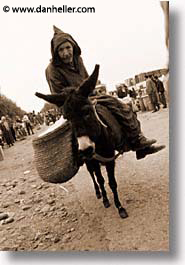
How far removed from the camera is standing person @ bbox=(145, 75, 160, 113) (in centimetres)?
125

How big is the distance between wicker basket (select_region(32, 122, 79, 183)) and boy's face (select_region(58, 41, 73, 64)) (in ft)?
0.70

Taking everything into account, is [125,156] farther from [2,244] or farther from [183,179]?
[2,244]

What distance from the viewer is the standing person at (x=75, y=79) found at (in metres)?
1.19

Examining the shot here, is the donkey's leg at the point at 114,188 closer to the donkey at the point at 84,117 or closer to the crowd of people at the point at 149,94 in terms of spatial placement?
the donkey at the point at 84,117

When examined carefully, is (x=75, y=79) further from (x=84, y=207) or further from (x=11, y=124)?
(x=84, y=207)

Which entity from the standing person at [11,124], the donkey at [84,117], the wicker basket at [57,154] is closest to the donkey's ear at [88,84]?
the donkey at [84,117]

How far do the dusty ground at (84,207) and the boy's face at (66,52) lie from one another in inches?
11.7

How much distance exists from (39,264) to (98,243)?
250 millimetres

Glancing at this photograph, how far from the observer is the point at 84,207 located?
1.33m

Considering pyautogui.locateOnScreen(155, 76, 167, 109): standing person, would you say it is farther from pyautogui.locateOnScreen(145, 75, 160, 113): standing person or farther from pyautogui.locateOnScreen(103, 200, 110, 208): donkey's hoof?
pyautogui.locateOnScreen(103, 200, 110, 208): donkey's hoof

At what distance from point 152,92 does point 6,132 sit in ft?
1.80

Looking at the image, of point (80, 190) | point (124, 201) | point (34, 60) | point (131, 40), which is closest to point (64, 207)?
point (80, 190)

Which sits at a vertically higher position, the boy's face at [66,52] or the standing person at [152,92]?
the boy's face at [66,52]

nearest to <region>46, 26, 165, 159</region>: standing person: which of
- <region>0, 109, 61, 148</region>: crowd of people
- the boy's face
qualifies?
the boy's face
